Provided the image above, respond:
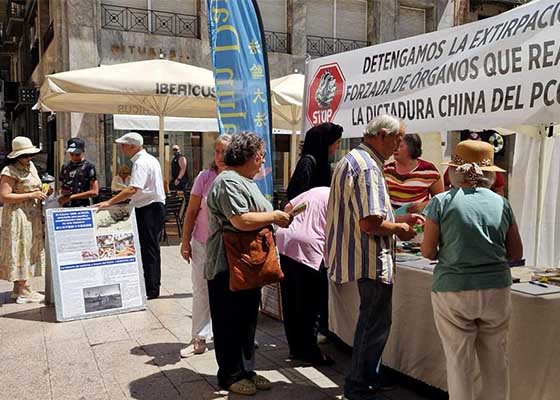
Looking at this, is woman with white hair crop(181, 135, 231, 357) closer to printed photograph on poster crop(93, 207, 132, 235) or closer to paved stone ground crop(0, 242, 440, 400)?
paved stone ground crop(0, 242, 440, 400)

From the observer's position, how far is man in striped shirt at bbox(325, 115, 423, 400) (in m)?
3.09

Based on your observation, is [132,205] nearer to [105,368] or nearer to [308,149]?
[105,368]

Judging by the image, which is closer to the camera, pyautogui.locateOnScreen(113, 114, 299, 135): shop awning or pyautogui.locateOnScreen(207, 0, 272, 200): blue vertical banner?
pyautogui.locateOnScreen(207, 0, 272, 200): blue vertical banner

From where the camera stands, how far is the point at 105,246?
561cm

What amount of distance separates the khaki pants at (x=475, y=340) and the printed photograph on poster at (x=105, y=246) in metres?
3.81

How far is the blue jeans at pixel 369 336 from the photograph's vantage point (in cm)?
321

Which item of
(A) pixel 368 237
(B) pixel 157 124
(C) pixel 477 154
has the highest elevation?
(B) pixel 157 124

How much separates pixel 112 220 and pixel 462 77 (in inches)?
147

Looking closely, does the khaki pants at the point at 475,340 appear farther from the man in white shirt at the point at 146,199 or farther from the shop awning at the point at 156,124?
the shop awning at the point at 156,124

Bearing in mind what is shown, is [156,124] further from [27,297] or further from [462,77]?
[462,77]

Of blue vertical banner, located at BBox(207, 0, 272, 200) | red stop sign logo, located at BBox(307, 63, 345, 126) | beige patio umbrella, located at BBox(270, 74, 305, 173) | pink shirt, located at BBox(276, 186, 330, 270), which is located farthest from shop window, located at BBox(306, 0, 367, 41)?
pink shirt, located at BBox(276, 186, 330, 270)

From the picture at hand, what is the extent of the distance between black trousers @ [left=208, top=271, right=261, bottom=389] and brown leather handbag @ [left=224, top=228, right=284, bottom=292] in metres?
Result: 0.17

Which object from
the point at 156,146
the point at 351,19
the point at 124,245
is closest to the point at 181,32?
the point at 156,146

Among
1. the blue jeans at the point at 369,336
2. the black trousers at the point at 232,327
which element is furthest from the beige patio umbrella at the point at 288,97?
the blue jeans at the point at 369,336
